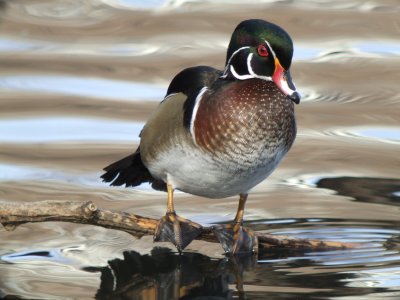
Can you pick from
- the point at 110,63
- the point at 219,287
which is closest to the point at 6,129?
the point at 110,63

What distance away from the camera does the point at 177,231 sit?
219 inches

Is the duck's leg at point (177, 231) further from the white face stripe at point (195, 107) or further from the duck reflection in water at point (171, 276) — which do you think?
the white face stripe at point (195, 107)

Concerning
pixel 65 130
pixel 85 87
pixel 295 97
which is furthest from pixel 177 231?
pixel 85 87

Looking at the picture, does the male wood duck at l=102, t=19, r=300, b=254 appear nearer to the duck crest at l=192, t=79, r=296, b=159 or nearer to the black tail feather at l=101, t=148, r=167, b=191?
the duck crest at l=192, t=79, r=296, b=159

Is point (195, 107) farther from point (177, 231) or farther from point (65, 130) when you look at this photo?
point (65, 130)

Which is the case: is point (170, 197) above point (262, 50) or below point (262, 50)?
below

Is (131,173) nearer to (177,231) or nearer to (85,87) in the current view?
(177,231)

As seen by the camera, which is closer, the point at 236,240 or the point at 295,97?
the point at 295,97

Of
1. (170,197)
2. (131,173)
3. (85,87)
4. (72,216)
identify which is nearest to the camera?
A: (72,216)

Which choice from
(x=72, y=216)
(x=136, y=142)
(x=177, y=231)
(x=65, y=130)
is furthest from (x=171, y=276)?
(x=65, y=130)

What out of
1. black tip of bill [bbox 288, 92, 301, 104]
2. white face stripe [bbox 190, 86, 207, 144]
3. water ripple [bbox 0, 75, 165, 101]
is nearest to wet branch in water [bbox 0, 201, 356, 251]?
white face stripe [bbox 190, 86, 207, 144]

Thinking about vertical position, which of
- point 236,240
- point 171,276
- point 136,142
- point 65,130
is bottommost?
point 171,276

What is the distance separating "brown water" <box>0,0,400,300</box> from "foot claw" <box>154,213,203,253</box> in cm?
8

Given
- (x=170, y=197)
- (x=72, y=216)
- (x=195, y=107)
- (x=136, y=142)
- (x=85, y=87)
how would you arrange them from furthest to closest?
(x=85, y=87) < (x=136, y=142) < (x=170, y=197) < (x=195, y=107) < (x=72, y=216)
